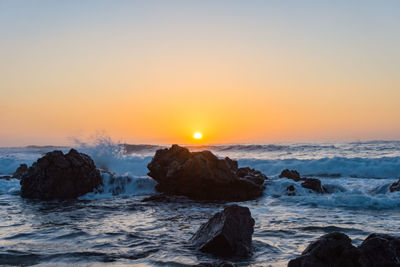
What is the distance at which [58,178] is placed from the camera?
471 inches

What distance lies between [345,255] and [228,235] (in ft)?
5.76

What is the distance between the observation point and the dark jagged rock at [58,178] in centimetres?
1177

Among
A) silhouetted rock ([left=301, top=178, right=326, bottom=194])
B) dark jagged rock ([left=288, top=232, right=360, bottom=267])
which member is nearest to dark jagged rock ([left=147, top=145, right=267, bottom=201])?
silhouetted rock ([left=301, top=178, right=326, bottom=194])

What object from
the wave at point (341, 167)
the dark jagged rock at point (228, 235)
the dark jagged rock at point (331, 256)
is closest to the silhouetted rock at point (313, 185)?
the wave at point (341, 167)

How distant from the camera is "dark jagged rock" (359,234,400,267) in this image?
13.2ft

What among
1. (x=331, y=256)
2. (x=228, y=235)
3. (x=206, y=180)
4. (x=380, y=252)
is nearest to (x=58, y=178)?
(x=206, y=180)

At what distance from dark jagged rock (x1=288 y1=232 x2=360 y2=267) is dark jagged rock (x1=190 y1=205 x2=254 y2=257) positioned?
135cm

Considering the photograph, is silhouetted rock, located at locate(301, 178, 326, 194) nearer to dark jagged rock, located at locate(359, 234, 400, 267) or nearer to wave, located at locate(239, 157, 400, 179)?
wave, located at locate(239, 157, 400, 179)

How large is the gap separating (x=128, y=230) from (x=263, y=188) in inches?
266

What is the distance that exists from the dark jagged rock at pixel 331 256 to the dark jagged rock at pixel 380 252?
126 mm

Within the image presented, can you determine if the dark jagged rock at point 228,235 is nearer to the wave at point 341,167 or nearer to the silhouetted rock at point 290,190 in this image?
the silhouetted rock at point 290,190

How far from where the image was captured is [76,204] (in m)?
10.4

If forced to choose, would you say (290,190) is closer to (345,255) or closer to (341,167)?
(345,255)

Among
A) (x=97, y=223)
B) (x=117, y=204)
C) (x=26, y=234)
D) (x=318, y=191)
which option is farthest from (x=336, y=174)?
(x=26, y=234)
